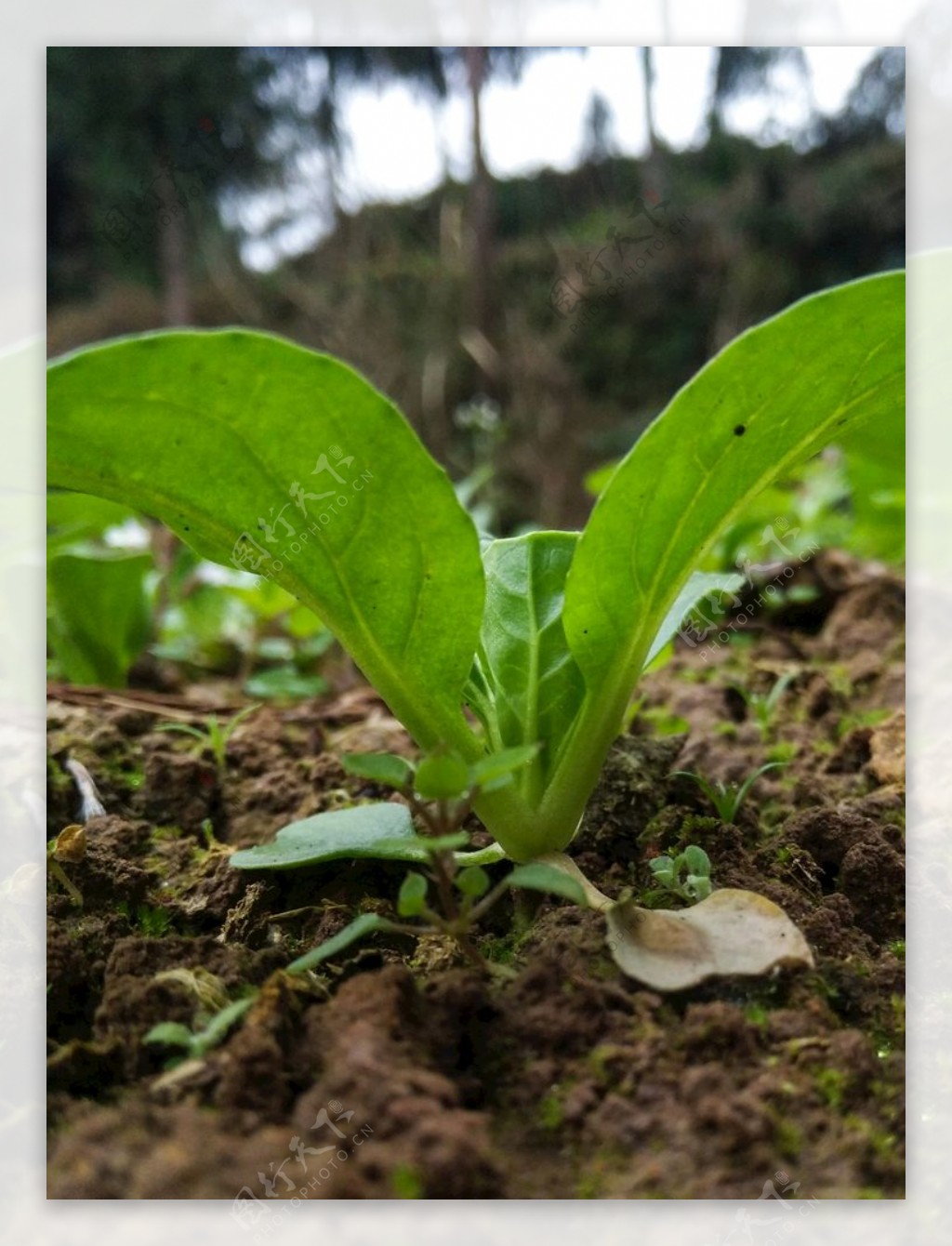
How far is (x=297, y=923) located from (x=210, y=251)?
3226 mm

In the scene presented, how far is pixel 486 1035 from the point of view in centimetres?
59

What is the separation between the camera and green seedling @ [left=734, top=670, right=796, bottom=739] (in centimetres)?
107

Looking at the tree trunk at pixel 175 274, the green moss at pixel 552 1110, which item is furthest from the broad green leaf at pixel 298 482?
the tree trunk at pixel 175 274

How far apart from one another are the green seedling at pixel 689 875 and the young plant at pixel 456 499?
0.11 feet

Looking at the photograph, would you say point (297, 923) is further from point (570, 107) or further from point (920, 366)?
point (570, 107)

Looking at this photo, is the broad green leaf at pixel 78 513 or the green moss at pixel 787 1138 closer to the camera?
the green moss at pixel 787 1138

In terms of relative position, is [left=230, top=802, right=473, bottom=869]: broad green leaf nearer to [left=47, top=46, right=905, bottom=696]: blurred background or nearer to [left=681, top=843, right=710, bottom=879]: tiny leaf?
[left=681, top=843, right=710, bottom=879]: tiny leaf

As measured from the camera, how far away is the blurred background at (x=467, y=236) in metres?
1.43

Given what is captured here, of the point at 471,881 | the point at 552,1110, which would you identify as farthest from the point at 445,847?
the point at 552,1110

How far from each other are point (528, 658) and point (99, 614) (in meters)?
0.70

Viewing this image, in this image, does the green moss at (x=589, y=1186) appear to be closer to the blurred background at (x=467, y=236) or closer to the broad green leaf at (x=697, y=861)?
the broad green leaf at (x=697, y=861)

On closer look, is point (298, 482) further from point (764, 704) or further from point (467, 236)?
point (467, 236)

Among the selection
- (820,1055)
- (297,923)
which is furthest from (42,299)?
(820,1055)

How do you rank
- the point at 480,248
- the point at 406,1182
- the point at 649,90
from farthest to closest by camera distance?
the point at 480,248
the point at 649,90
the point at 406,1182
